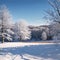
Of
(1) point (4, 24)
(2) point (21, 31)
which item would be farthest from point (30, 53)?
(2) point (21, 31)

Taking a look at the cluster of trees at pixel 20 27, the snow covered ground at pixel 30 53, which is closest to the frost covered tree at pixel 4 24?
the cluster of trees at pixel 20 27

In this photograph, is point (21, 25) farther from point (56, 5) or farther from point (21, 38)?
point (56, 5)

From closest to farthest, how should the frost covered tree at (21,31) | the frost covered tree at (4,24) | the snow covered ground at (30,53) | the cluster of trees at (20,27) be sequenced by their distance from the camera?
the snow covered ground at (30,53), the cluster of trees at (20,27), the frost covered tree at (4,24), the frost covered tree at (21,31)

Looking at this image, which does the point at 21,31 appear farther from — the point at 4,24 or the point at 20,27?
the point at 4,24

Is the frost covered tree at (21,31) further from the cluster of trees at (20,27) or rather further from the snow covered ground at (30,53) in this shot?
the snow covered ground at (30,53)

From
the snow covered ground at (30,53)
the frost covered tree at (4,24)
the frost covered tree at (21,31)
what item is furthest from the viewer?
the frost covered tree at (21,31)

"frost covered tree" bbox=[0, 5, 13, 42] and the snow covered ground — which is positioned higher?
"frost covered tree" bbox=[0, 5, 13, 42]

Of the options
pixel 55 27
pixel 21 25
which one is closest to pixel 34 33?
pixel 21 25

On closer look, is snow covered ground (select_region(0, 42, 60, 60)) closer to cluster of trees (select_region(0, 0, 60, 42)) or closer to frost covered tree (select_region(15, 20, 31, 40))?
cluster of trees (select_region(0, 0, 60, 42))

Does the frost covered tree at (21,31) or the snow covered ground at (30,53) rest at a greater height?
the frost covered tree at (21,31)

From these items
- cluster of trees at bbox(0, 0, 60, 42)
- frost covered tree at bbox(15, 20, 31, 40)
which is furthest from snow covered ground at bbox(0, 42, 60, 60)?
frost covered tree at bbox(15, 20, 31, 40)

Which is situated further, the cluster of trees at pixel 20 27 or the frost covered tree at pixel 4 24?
the frost covered tree at pixel 4 24

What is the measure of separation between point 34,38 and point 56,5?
39935mm

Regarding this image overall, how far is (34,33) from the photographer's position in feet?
214
